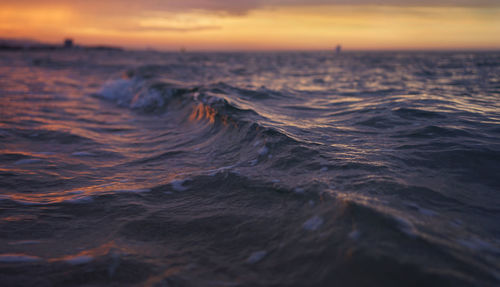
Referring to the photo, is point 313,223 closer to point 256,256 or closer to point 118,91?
point 256,256

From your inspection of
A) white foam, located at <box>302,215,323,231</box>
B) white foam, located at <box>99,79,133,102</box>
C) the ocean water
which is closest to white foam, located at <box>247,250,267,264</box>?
the ocean water

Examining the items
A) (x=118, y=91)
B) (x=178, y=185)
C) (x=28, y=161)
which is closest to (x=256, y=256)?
(x=178, y=185)

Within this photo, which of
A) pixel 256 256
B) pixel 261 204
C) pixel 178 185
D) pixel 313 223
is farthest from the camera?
pixel 178 185

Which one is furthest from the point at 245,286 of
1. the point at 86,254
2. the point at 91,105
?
the point at 91,105

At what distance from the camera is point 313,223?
2352 millimetres

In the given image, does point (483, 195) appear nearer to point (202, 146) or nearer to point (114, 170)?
point (202, 146)

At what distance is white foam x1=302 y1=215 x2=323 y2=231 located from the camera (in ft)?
7.55

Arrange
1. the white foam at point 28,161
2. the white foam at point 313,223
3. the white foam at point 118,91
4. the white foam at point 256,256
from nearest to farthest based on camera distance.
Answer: the white foam at point 256,256 → the white foam at point 313,223 → the white foam at point 28,161 → the white foam at point 118,91

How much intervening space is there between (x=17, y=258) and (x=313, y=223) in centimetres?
228

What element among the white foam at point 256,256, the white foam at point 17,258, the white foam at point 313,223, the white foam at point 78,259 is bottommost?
the white foam at point 78,259

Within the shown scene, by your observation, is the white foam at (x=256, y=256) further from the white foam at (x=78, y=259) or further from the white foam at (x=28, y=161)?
the white foam at (x=28, y=161)

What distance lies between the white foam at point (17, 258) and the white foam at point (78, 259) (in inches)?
9.2

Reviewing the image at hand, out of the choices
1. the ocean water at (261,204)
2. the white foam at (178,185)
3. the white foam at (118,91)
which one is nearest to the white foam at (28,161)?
the ocean water at (261,204)

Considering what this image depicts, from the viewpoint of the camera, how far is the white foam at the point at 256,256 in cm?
208
